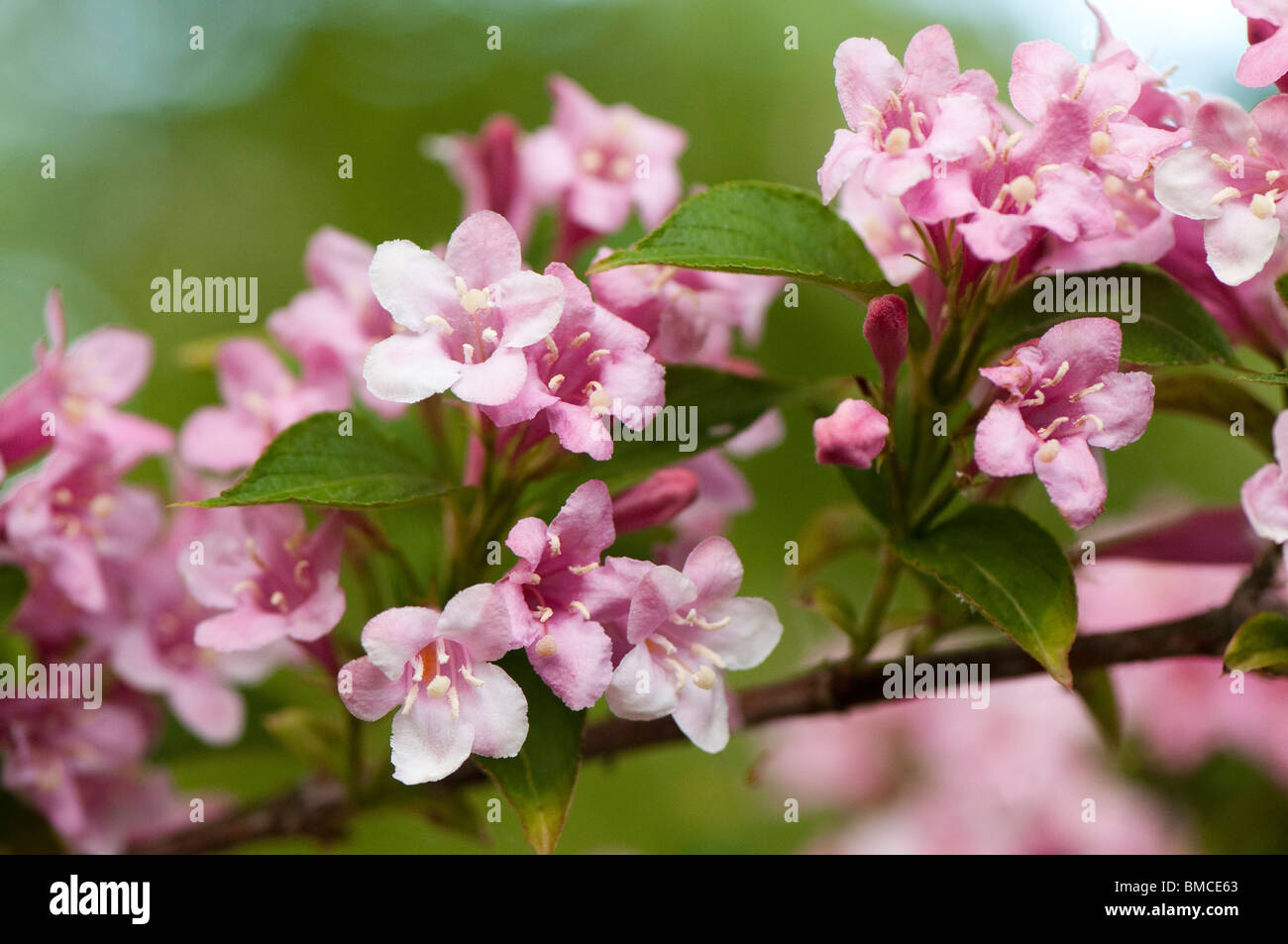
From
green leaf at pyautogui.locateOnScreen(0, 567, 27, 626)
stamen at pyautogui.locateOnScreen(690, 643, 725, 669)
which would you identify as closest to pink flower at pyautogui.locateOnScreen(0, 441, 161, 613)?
green leaf at pyautogui.locateOnScreen(0, 567, 27, 626)

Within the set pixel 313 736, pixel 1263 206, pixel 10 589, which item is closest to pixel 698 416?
pixel 1263 206

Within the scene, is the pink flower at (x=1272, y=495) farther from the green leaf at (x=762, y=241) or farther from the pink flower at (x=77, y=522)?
the pink flower at (x=77, y=522)

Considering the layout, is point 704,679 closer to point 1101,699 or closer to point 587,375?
point 587,375

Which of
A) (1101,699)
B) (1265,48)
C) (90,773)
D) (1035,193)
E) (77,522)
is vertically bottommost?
(90,773)

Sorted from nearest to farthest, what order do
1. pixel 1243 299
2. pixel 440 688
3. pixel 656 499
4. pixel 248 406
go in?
pixel 440 688 → pixel 656 499 → pixel 1243 299 → pixel 248 406

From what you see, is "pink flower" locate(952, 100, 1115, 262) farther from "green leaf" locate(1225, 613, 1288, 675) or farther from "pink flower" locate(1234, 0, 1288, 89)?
"green leaf" locate(1225, 613, 1288, 675)
